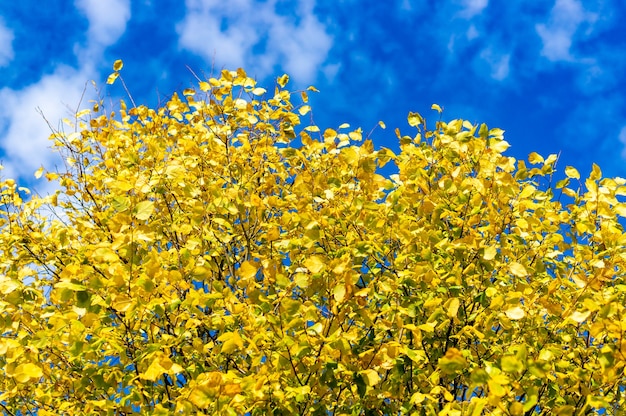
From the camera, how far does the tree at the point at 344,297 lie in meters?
3.60

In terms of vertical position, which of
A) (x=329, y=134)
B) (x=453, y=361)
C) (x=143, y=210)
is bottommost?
(x=453, y=361)

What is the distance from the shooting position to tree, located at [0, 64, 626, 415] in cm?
360

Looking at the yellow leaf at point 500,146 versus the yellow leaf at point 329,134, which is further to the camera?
the yellow leaf at point 329,134

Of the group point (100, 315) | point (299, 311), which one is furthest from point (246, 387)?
point (100, 315)

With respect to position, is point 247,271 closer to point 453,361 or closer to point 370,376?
point 370,376

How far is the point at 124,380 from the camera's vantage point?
13.3 ft

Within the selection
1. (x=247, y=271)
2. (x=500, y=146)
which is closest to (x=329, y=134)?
(x=500, y=146)

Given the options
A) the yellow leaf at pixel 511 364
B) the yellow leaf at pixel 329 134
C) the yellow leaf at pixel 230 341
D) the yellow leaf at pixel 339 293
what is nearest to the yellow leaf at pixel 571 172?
the yellow leaf at pixel 329 134

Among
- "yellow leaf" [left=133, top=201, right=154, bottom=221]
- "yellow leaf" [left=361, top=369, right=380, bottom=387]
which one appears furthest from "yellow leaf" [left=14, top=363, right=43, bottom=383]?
"yellow leaf" [left=361, top=369, right=380, bottom=387]

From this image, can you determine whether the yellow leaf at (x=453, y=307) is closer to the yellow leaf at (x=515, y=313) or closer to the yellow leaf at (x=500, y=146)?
the yellow leaf at (x=515, y=313)

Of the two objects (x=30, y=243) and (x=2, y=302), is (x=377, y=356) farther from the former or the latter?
(x=30, y=243)

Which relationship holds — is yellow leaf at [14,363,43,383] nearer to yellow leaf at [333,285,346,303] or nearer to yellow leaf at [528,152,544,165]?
yellow leaf at [333,285,346,303]

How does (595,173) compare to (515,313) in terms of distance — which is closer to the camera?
(515,313)

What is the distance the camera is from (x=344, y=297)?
141 inches
